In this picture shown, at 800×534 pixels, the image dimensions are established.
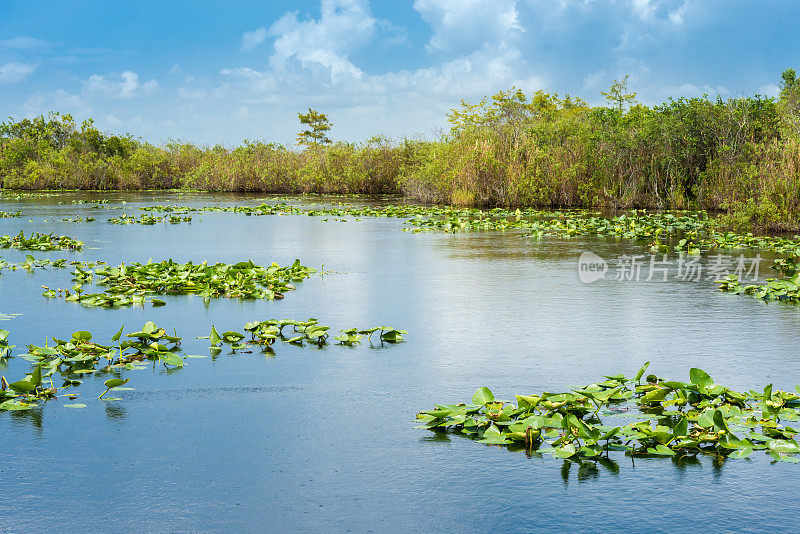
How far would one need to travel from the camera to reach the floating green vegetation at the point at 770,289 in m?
8.35

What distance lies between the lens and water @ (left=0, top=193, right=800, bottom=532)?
3.23 meters

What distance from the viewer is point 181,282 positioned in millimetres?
9273

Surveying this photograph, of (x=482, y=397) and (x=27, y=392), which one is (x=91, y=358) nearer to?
(x=27, y=392)

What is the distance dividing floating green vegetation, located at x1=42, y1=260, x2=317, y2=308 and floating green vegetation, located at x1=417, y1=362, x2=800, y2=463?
15.5ft

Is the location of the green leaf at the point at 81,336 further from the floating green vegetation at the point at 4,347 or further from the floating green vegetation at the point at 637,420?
the floating green vegetation at the point at 637,420

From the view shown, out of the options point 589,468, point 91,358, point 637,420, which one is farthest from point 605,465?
point 91,358

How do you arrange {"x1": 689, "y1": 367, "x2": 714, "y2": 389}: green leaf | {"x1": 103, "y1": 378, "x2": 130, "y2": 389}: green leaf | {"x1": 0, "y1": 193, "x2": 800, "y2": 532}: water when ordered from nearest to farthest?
{"x1": 0, "y1": 193, "x2": 800, "y2": 532}: water
{"x1": 689, "y1": 367, "x2": 714, "y2": 389}: green leaf
{"x1": 103, "y1": 378, "x2": 130, "y2": 389}: green leaf

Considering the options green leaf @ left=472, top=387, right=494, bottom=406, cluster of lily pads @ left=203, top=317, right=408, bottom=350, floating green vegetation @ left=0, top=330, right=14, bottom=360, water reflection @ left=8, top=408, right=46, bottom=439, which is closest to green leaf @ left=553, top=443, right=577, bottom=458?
green leaf @ left=472, top=387, right=494, bottom=406

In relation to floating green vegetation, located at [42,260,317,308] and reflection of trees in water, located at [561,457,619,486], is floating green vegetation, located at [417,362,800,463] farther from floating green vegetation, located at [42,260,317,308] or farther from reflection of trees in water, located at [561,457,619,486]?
floating green vegetation, located at [42,260,317,308]

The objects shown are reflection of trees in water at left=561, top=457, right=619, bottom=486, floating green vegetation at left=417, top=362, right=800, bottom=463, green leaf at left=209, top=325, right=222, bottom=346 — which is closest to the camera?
reflection of trees in water at left=561, top=457, right=619, bottom=486

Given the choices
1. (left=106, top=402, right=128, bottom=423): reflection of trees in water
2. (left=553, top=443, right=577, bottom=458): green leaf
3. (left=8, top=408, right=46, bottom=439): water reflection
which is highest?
(left=553, top=443, right=577, bottom=458): green leaf

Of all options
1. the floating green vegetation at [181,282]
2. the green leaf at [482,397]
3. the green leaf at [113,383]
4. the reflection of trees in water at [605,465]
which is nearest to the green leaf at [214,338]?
the green leaf at [113,383]

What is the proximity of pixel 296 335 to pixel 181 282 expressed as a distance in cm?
322

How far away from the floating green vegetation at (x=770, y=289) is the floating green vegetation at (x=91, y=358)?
6348 millimetres
